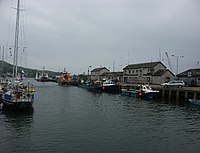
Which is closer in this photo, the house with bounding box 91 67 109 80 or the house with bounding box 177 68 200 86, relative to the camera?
the house with bounding box 177 68 200 86

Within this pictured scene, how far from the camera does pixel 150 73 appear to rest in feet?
265

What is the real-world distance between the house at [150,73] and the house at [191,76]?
11.4 feet

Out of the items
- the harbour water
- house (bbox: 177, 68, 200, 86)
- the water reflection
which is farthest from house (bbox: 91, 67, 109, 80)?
the harbour water

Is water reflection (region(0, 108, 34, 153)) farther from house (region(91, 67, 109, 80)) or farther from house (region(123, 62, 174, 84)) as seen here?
house (region(91, 67, 109, 80))

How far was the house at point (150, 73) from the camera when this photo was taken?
75.4 metres

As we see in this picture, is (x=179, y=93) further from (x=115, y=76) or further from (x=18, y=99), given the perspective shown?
(x=115, y=76)

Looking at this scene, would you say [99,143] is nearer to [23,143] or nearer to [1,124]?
[23,143]

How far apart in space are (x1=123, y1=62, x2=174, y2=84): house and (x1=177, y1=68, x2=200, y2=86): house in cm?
348

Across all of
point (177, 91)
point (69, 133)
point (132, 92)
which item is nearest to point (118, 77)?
point (132, 92)

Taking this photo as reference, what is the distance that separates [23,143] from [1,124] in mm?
7606

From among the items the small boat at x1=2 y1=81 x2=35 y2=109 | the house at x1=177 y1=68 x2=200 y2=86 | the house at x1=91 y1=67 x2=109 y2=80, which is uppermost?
the house at x1=91 y1=67 x2=109 y2=80

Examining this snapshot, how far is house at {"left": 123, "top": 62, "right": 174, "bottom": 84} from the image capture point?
247 feet

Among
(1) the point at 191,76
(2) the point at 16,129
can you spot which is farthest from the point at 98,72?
(2) the point at 16,129

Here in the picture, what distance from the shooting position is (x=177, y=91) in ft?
182
